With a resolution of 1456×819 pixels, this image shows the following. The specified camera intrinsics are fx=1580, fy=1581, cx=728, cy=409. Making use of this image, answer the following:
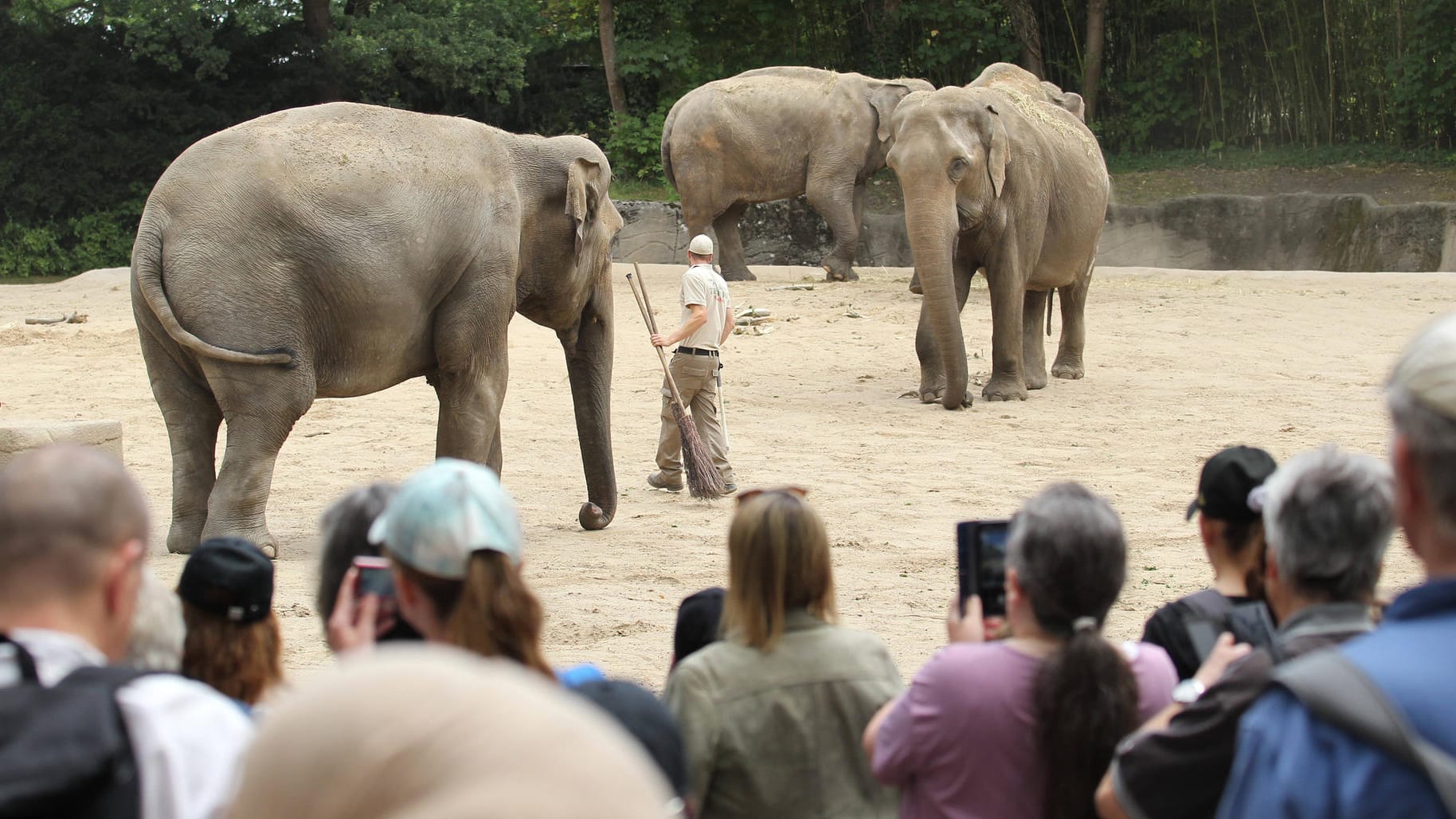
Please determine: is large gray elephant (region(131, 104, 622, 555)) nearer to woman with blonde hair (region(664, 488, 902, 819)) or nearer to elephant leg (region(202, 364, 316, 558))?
elephant leg (region(202, 364, 316, 558))

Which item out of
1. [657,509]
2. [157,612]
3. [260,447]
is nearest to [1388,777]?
[157,612]

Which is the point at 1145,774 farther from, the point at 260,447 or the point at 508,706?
the point at 260,447

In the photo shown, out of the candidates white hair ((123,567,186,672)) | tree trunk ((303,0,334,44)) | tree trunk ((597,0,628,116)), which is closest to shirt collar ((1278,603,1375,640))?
white hair ((123,567,186,672))

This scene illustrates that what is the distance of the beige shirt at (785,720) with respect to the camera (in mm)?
2707

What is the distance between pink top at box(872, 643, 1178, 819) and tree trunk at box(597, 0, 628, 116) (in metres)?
23.0

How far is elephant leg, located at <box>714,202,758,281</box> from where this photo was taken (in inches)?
714

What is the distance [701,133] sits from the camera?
18.2 metres

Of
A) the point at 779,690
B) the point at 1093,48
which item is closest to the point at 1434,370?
the point at 779,690

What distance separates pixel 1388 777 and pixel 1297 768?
9cm

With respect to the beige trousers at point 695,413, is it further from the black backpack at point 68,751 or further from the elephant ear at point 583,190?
the black backpack at point 68,751

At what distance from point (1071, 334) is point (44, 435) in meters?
8.44

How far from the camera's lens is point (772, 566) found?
107 inches

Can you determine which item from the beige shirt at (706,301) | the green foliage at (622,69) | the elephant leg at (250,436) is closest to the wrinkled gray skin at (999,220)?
the beige shirt at (706,301)

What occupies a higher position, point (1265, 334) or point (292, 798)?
point (292, 798)
